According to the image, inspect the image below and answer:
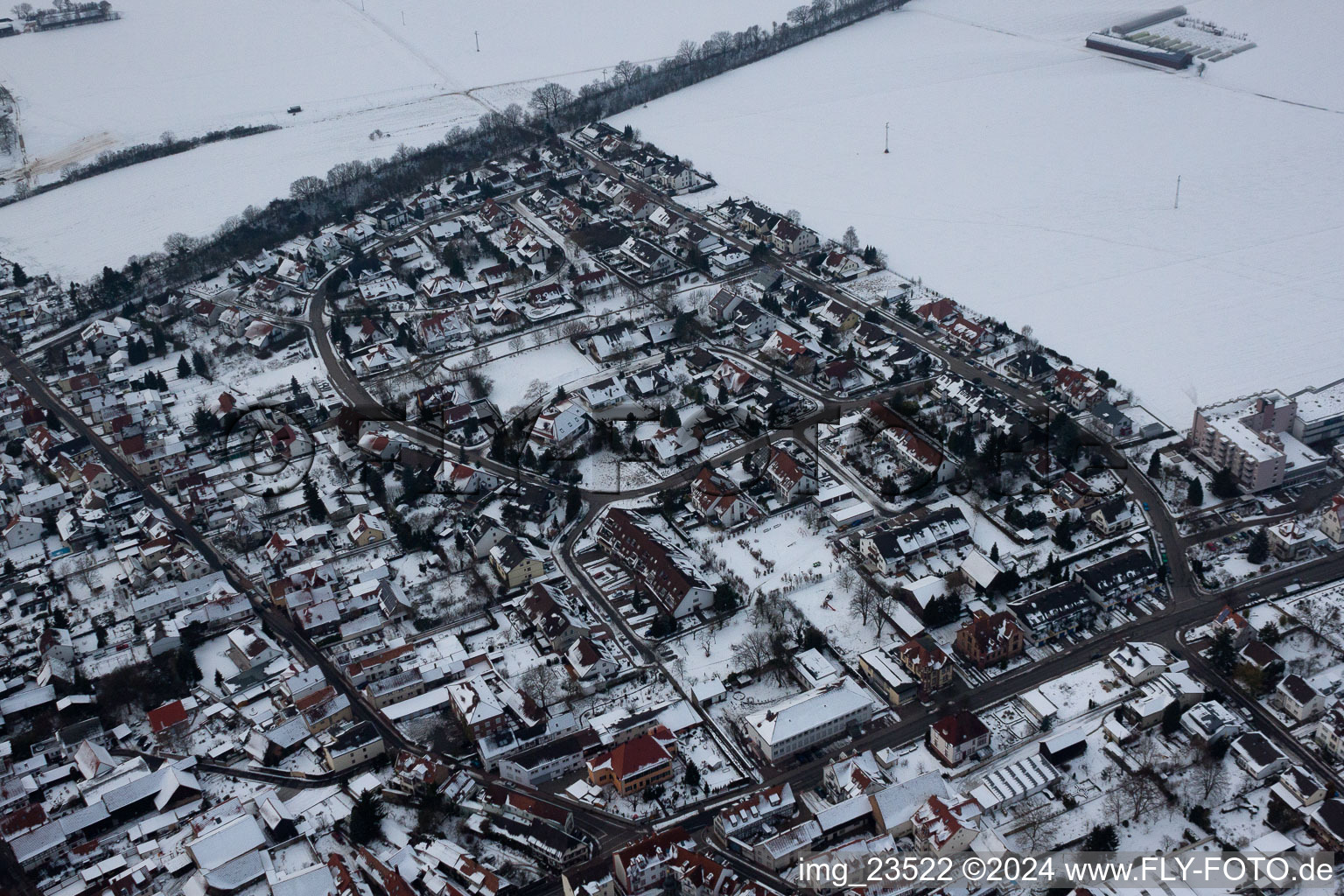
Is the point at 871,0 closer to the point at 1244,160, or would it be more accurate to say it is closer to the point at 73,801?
the point at 1244,160

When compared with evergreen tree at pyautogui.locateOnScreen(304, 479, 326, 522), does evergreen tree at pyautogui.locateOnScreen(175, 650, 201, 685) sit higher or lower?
lower

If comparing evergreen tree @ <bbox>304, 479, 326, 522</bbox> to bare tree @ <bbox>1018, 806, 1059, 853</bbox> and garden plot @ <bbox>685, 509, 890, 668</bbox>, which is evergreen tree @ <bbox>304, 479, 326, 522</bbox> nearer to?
garden plot @ <bbox>685, 509, 890, 668</bbox>

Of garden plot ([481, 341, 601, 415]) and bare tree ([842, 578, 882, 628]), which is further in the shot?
garden plot ([481, 341, 601, 415])

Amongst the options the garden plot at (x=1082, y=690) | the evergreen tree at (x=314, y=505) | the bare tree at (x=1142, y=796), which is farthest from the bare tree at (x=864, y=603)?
the evergreen tree at (x=314, y=505)

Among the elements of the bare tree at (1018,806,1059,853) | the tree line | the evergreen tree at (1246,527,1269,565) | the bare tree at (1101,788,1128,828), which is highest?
the tree line

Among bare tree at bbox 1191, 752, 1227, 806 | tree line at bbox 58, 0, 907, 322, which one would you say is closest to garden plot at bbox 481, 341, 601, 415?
tree line at bbox 58, 0, 907, 322

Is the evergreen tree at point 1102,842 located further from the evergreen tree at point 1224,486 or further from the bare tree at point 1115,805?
the evergreen tree at point 1224,486

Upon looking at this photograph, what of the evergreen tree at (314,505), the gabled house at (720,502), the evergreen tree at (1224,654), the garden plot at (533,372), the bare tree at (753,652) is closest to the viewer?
the evergreen tree at (1224,654)
